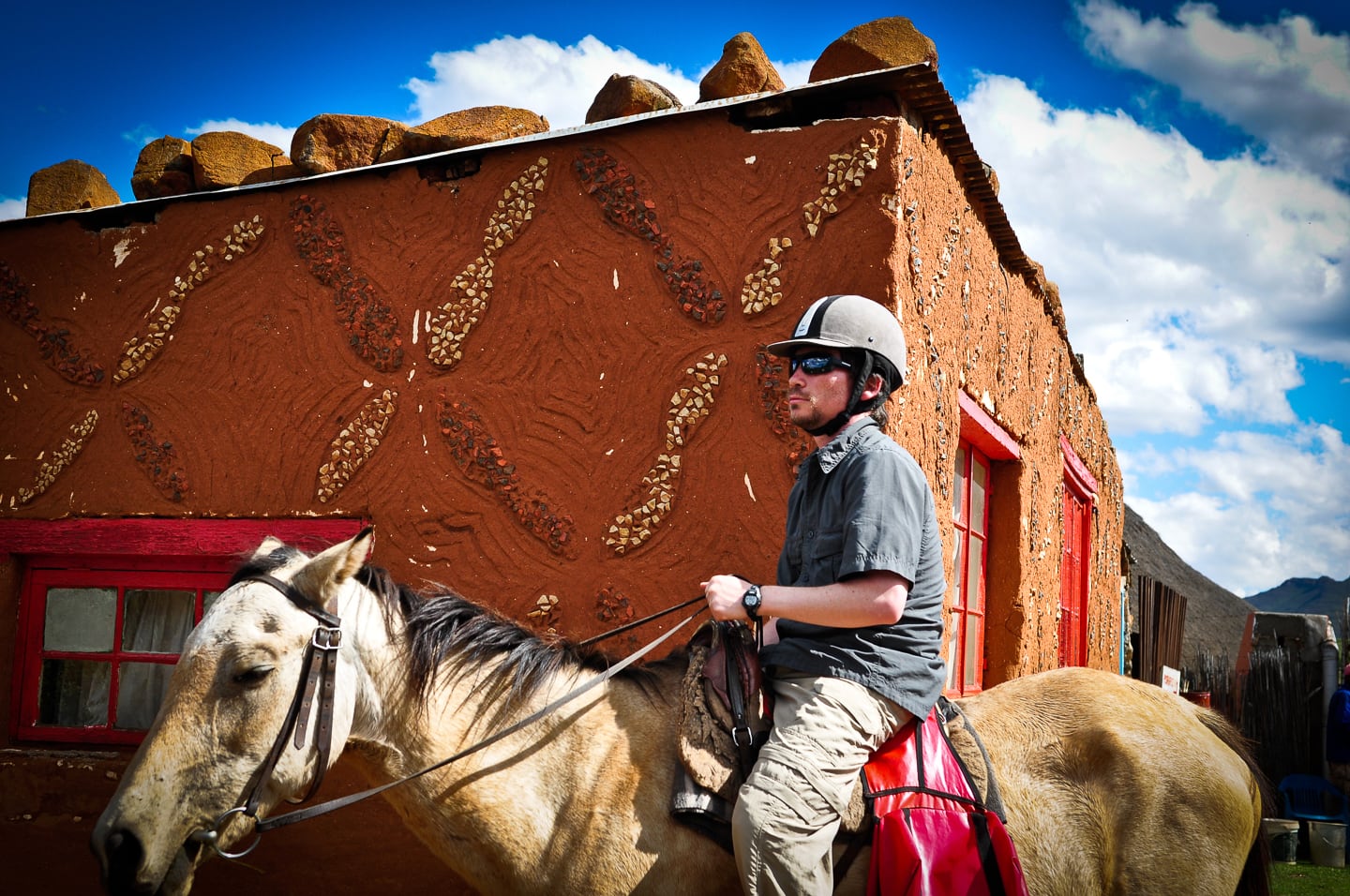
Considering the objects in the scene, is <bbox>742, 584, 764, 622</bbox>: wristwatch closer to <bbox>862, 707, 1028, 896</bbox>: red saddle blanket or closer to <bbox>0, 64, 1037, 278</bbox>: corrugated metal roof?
<bbox>862, 707, 1028, 896</bbox>: red saddle blanket

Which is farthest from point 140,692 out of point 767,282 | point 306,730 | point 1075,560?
point 1075,560

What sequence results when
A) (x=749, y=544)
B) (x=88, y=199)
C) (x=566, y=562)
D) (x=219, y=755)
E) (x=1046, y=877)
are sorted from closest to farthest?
(x=219, y=755) < (x=1046, y=877) < (x=749, y=544) < (x=566, y=562) < (x=88, y=199)

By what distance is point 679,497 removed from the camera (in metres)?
4.28

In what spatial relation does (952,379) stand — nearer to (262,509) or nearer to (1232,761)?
(1232,761)

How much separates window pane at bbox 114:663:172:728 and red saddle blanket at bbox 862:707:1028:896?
411cm

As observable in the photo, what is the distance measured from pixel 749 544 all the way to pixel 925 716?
4.97ft

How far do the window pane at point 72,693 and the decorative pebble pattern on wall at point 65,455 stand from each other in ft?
3.08

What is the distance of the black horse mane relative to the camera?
283cm

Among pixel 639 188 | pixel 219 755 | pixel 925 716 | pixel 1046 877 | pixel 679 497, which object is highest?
pixel 639 188

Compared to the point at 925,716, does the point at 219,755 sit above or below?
below

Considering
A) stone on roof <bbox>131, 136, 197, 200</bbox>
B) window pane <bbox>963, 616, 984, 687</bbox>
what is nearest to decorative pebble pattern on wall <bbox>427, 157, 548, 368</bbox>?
stone on roof <bbox>131, 136, 197, 200</bbox>

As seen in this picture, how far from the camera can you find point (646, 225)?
443cm

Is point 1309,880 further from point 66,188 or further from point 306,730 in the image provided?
point 66,188

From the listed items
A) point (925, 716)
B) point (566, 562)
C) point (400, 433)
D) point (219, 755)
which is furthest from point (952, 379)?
point (219, 755)
